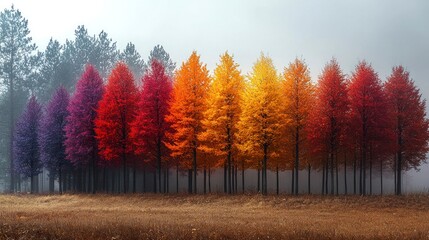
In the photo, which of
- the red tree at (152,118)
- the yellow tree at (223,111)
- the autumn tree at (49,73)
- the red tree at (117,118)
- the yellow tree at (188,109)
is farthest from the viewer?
the autumn tree at (49,73)

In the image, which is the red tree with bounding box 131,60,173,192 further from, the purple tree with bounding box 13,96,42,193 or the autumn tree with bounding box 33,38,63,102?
the autumn tree with bounding box 33,38,63,102

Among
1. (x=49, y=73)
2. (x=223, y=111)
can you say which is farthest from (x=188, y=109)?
(x=49, y=73)

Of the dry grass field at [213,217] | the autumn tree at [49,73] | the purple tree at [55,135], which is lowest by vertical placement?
the dry grass field at [213,217]

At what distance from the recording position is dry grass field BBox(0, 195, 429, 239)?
2059 cm

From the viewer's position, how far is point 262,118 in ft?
147

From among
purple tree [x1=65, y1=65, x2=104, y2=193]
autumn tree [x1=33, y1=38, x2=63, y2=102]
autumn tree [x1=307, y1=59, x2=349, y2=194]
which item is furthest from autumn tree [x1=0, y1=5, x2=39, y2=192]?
autumn tree [x1=307, y1=59, x2=349, y2=194]

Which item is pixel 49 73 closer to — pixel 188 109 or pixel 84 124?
pixel 84 124

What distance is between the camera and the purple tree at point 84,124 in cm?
5475

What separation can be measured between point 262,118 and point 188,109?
7.54 meters

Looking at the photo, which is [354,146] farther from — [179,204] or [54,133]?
[54,133]

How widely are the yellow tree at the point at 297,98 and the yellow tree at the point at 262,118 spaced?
1.58m

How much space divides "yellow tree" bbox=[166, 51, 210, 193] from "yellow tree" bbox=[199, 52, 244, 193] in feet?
3.79

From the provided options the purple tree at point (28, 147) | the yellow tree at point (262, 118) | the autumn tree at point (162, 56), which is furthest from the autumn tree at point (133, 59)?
the yellow tree at point (262, 118)

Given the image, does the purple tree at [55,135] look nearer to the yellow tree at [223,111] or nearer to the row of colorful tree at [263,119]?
the row of colorful tree at [263,119]
